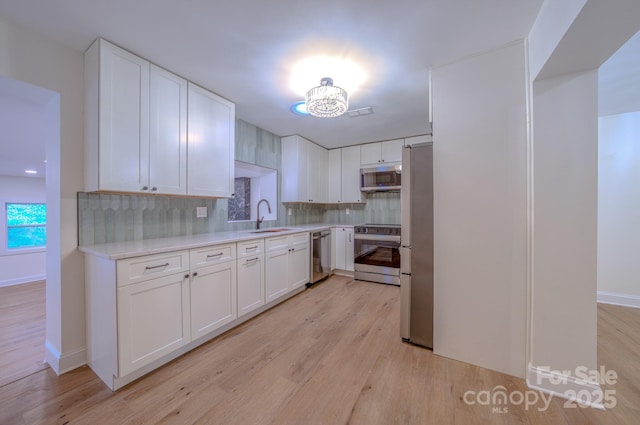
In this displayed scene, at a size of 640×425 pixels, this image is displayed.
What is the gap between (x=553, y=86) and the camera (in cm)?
143

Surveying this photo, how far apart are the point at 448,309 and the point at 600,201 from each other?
2892 millimetres

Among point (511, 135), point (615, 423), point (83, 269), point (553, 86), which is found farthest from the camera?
point (83, 269)

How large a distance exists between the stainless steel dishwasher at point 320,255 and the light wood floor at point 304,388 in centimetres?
136

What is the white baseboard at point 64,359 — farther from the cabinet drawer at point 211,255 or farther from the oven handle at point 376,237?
the oven handle at point 376,237

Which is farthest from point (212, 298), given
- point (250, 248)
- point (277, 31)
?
point (277, 31)

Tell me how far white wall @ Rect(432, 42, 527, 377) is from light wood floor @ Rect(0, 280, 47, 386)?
314 centimetres

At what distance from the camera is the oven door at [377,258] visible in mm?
3551

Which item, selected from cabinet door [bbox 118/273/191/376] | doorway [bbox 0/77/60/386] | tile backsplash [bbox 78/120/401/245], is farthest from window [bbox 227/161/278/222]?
doorway [bbox 0/77/60/386]

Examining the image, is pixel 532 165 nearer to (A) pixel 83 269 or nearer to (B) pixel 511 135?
(B) pixel 511 135

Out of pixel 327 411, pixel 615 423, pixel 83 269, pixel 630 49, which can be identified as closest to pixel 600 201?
pixel 630 49

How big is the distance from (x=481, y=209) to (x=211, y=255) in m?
2.20

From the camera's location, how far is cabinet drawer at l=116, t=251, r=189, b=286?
1.49 m

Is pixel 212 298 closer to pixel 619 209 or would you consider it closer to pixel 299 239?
pixel 299 239

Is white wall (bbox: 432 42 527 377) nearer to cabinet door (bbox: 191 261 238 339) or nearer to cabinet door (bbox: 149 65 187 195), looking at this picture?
cabinet door (bbox: 191 261 238 339)
